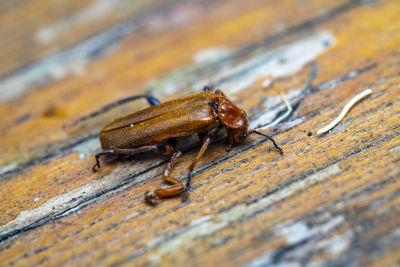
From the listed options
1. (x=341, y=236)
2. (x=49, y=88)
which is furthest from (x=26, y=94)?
(x=341, y=236)

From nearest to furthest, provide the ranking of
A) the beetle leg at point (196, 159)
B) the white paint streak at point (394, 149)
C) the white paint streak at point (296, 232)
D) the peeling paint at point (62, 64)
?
the white paint streak at point (296, 232)
the white paint streak at point (394, 149)
the beetle leg at point (196, 159)
the peeling paint at point (62, 64)

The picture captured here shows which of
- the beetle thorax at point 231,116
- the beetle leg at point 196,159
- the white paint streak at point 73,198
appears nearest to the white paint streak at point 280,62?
the beetle thorax at point 231,116

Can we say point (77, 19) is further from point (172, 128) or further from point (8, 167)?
point (172, 128)

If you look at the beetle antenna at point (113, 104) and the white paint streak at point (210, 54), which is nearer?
the beetle antenna at point (113, 104)

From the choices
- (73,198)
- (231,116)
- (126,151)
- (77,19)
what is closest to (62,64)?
(77,19)

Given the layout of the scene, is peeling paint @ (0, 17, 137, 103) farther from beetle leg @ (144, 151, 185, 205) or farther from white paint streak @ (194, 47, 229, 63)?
beetle leg @ (144, 151, 185, 205)

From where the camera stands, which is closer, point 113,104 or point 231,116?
point 231,116

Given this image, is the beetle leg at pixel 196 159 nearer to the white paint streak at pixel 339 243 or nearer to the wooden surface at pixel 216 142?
the wooden surface at pixel 216 142

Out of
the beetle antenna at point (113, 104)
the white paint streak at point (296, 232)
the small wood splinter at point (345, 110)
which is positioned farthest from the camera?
the beetle antenna at point (113, 104)
